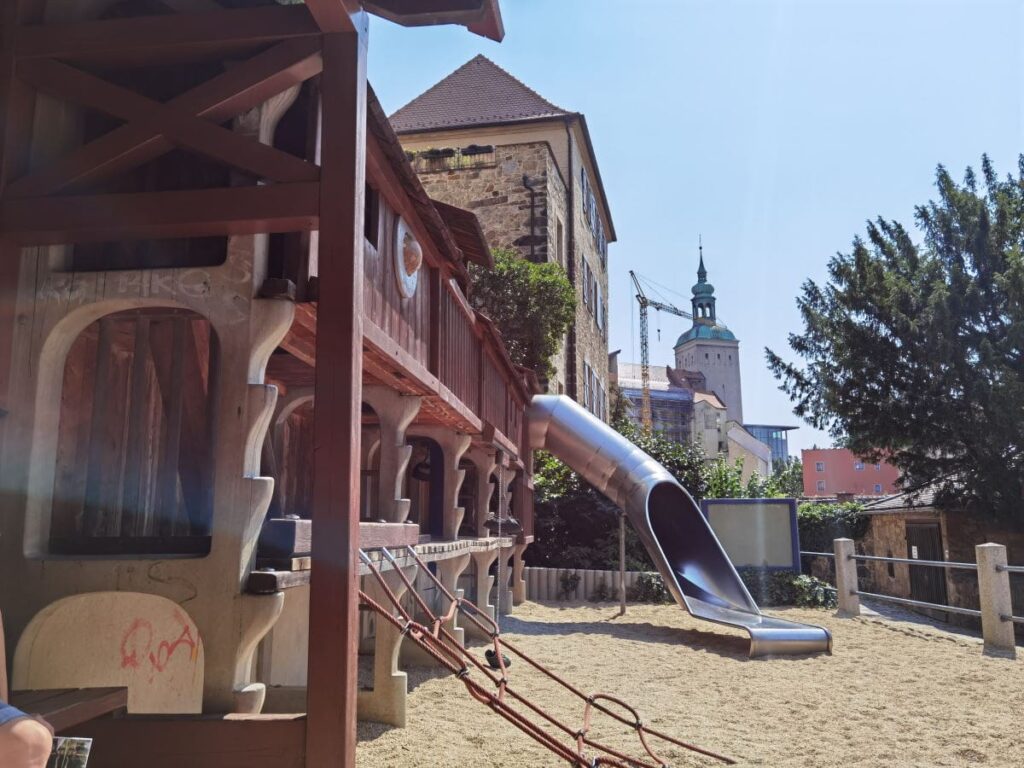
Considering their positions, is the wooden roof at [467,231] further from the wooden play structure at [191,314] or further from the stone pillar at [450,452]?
the wooden play structure at [191,314]

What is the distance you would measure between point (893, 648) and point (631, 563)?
7127mm

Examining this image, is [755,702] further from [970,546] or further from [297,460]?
[970,546]

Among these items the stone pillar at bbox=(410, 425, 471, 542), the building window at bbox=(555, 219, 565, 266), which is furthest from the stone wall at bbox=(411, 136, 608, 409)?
the stone pillar at bbox=(410, 425, 471, 542)

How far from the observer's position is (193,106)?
122 inches

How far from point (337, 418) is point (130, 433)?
1.88 metres

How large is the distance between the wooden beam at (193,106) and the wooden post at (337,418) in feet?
0.44

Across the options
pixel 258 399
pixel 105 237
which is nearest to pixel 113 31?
pixel 105 237

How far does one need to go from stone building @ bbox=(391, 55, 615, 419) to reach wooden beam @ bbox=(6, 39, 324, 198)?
1491cm

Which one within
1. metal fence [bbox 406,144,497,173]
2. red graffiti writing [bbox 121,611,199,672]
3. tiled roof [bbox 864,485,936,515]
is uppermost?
metal fence [bbox 406,144,497,173]

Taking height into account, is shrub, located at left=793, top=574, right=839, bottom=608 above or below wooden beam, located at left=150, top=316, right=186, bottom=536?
below

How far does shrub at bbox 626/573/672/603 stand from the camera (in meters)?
14.5

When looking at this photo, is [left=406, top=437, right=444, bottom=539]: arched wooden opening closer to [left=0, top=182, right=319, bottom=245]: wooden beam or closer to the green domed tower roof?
[left=0, top=182, right=319, bottom=245]: wooden beam

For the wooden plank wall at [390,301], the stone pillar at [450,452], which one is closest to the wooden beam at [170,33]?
the wooden plank wall at [390,301]

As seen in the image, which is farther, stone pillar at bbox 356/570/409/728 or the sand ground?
stone pillar at bbox 356/570/409/728
